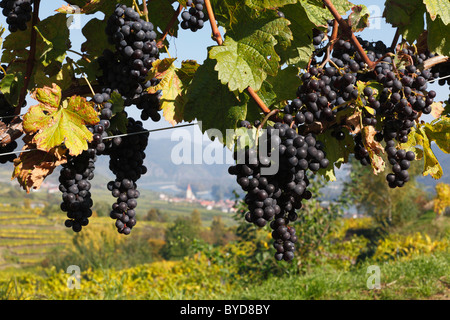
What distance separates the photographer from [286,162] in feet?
3.38

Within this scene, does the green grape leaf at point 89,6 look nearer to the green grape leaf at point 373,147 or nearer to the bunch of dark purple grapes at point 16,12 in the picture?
the bunch of dark purple grapes at point 16,12

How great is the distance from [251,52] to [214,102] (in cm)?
16

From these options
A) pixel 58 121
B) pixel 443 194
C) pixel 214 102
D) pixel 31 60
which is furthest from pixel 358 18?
pixel 443 194

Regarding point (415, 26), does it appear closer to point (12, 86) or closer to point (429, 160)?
point (429, 160)

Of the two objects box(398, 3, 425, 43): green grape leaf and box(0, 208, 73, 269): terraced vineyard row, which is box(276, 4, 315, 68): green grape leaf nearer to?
box(398, 3, 425, 43): green grape leaf

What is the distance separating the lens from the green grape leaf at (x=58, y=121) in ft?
3.79

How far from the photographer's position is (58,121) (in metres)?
1.19

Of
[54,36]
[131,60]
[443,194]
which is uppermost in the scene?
[443,194]

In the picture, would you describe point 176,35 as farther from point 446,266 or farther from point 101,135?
point 446,266

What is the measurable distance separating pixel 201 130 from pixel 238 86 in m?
0.20

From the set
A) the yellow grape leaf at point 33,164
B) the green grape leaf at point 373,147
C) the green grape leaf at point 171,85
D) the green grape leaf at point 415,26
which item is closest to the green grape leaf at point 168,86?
the green grape leaf at point 171,85

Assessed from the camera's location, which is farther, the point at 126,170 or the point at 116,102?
the point at 126,170

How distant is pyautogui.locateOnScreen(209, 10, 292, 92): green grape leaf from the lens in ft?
3.36

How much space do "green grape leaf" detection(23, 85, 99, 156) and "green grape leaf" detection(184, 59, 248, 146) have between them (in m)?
0.29
